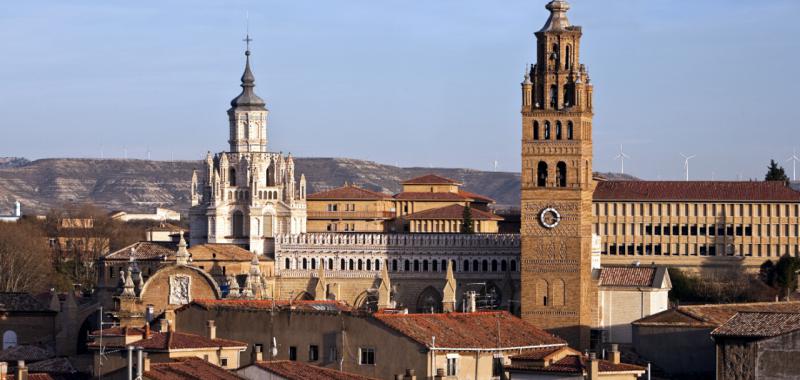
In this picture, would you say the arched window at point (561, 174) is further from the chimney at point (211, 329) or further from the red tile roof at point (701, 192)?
the chimney at point (211, 329)

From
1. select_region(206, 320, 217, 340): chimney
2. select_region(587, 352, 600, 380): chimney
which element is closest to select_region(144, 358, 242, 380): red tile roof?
select_region(206, 320, 217, 340): chimney

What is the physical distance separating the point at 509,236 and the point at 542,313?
42.8ft

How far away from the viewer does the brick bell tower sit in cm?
9269

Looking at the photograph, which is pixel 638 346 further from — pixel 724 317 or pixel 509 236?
pixel 509 236

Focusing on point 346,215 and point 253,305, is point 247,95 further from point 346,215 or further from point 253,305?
point 253,305

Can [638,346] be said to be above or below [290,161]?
below

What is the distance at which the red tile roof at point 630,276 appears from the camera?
90812mm

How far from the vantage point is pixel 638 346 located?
250ft

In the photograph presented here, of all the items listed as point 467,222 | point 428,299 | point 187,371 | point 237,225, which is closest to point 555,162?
point 428,299

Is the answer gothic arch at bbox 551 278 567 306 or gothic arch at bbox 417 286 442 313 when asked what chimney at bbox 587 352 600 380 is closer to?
gothic arch at bbox 551 278 567 306

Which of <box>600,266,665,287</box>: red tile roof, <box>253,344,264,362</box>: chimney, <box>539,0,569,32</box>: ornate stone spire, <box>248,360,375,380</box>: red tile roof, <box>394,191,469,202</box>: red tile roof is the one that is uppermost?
<box>539,0,569,32</box>: ornate stone spire

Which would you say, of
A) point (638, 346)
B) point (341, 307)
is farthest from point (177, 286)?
point (638, 346)

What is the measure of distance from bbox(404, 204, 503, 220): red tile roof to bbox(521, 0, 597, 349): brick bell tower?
93.3ft

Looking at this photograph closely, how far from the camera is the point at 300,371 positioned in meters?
50.6
